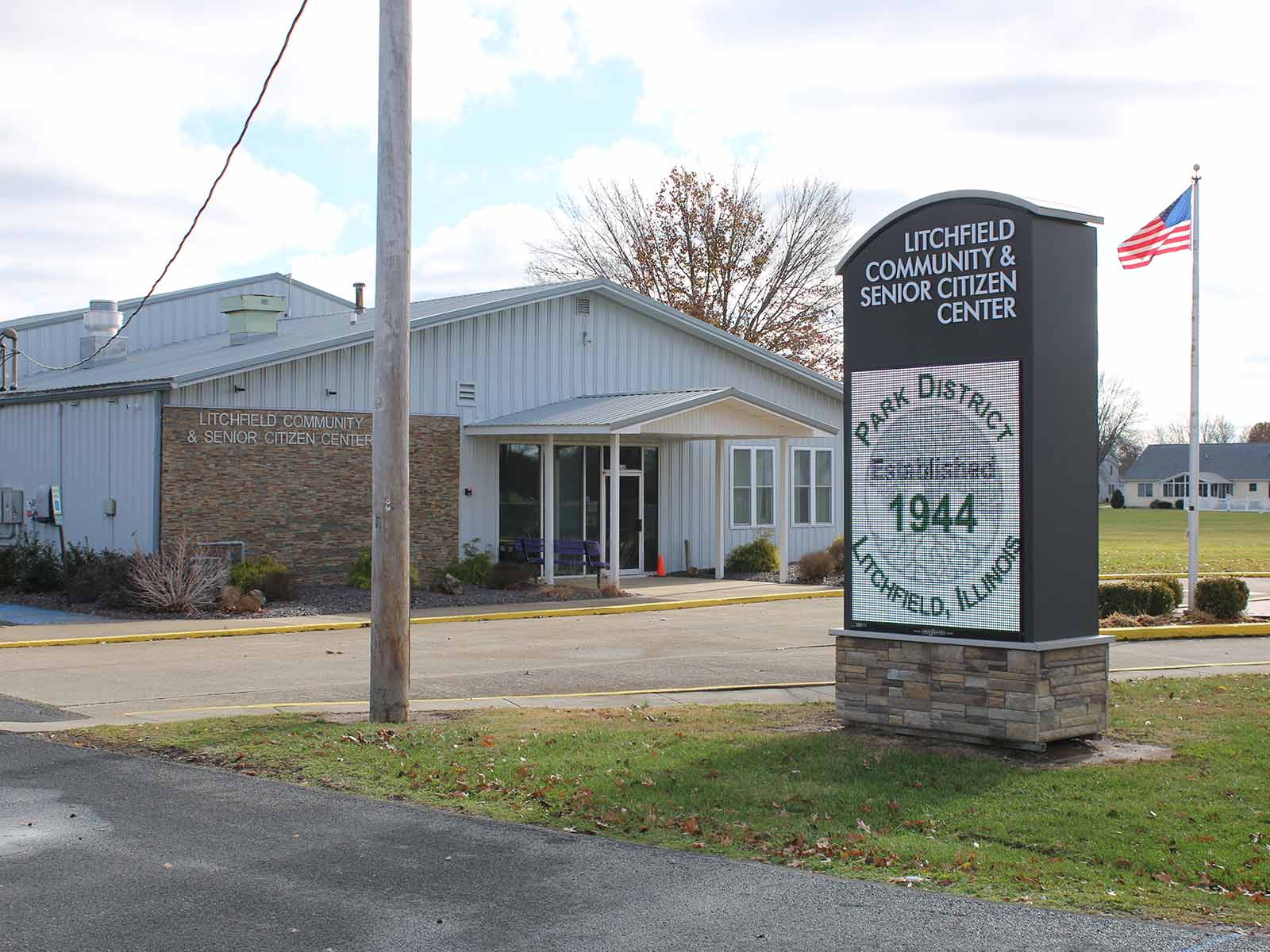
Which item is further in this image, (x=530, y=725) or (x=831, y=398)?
(x=831, y=398)

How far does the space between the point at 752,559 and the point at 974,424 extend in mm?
18307

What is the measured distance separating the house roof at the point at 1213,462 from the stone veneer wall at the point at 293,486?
9429 cm

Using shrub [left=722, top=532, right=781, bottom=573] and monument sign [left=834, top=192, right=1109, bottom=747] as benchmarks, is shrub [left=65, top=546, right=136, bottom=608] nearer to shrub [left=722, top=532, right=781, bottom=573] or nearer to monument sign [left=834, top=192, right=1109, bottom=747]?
shrub [left=722, top=532, right=781, bottom=573]

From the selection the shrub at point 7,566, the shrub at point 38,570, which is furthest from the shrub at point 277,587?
the shrub at point 7,566

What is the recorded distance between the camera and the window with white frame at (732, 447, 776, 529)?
29.3 meters

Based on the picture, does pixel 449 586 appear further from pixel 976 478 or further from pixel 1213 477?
pixel 1213 477

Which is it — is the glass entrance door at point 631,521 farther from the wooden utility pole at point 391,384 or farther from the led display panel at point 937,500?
the led display panel at point 937,500

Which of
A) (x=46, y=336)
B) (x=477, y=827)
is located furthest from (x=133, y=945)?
(x=46, y=336)

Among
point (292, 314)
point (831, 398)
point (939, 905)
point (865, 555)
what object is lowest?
point (939, 905)

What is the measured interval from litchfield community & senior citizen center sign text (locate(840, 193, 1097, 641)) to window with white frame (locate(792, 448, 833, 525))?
19821 millimetres

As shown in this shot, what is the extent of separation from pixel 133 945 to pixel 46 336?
31.3m

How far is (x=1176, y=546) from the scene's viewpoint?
45.5m

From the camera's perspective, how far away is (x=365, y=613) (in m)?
19.9

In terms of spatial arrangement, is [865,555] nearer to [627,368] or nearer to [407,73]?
[407,73]
